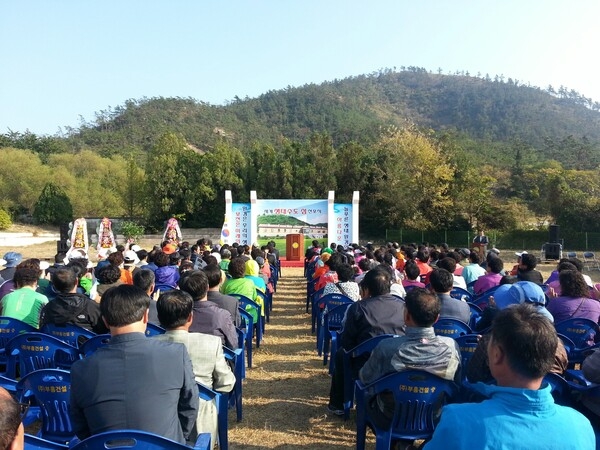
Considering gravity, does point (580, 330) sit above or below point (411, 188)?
below

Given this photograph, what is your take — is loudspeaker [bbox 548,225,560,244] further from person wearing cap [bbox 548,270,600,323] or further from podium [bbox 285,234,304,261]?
person wearing cap [bbox 548,270,600,323]

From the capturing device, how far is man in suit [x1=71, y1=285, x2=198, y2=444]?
2148 millimetres

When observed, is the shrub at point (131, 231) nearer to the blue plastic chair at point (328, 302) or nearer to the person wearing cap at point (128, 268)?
the person wearing cap at point (128, 268)

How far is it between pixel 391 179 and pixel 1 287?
24.3 meters

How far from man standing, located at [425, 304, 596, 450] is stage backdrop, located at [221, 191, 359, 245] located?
17436 mm

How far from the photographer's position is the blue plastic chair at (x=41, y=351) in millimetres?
3359

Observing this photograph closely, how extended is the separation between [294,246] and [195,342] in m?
15.4

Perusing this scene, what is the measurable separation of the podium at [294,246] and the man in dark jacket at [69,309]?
1434cm

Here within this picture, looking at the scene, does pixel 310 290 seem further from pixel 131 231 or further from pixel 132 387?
pixel 131 231

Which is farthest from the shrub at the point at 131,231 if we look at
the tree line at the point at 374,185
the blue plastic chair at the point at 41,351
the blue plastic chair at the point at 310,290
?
the blue plastic chair at the point at 41,351

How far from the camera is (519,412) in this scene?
143cm

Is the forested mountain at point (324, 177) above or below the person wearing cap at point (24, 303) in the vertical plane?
above

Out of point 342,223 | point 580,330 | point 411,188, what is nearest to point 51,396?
point 580,330

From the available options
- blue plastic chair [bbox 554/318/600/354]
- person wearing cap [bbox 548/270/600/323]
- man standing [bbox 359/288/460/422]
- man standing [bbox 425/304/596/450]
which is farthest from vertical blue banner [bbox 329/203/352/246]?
man standing [bbox 425/304/596/450]
